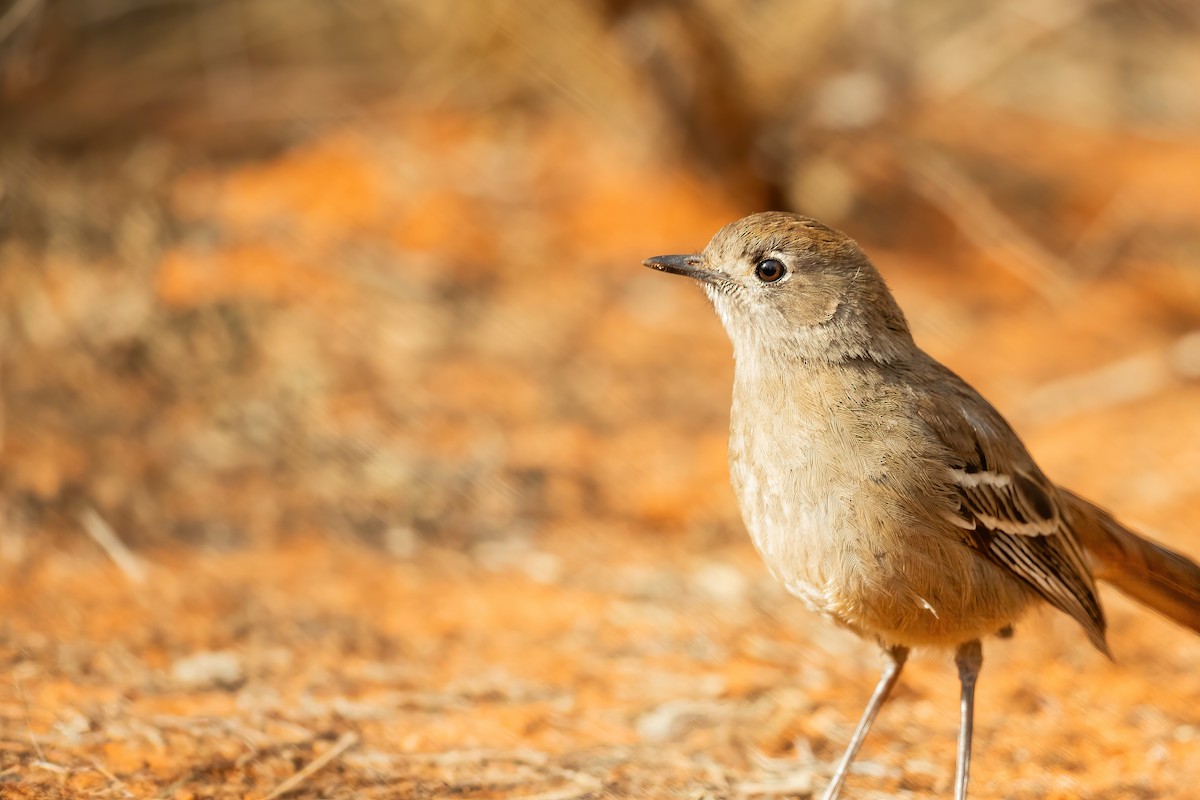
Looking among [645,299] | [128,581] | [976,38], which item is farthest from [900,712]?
[976,38]

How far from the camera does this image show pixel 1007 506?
4.51 m

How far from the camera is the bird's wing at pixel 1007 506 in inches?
171

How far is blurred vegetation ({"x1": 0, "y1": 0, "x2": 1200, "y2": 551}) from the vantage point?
25.2 ft

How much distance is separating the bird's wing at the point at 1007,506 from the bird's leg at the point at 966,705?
32cm

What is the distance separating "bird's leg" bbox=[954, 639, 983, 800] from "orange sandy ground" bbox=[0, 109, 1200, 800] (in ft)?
0.88

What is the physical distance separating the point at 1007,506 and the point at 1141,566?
2.58 feet

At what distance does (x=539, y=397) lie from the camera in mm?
8523

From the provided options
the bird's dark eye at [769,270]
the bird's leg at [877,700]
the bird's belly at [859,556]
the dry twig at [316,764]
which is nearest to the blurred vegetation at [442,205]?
the dry twig at [316,764]

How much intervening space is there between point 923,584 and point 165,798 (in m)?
2.51

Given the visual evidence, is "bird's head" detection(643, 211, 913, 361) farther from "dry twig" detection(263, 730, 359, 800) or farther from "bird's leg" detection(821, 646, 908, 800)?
"dry twig" detection(263, 730, 359, 800)

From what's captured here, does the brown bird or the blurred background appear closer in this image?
the brown bird

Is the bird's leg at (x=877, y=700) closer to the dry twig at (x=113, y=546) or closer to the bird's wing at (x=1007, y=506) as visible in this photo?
the bird's wing at (x=1007, y=506)

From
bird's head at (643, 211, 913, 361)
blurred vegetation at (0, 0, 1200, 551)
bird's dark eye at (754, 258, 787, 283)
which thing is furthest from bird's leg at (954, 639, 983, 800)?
blurred vegetation at (0, 0, 1200, 551)

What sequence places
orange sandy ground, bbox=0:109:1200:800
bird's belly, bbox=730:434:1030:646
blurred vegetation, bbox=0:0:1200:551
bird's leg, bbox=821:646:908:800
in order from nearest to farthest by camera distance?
bird's belly, bbox=730:434:1030:646
bird's leg, bbox=821:646:908:800
orange sandy ground, bbox=0:109:1200:800
blurred vegetation, bbox=0:0:1200:551
